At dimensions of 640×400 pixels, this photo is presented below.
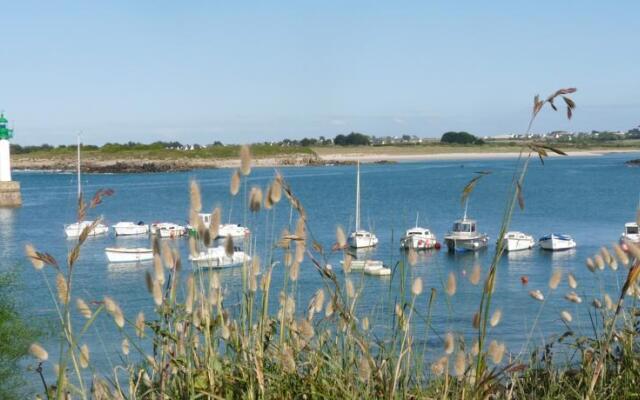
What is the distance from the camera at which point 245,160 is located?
3.42 meters

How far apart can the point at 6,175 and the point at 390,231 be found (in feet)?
116

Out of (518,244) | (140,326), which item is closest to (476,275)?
(140,326)

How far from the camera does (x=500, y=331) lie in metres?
22.6

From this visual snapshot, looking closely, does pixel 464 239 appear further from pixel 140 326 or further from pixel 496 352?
pixel 496 352

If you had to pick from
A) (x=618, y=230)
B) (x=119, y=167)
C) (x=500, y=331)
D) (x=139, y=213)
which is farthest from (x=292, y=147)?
(x=500, y=331)

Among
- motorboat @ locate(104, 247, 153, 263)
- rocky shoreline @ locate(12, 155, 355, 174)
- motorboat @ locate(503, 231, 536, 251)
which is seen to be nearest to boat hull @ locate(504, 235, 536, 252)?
motorboat @ locate(503, 231, 536, 251)

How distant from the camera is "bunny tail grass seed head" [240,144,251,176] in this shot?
3.40 meters

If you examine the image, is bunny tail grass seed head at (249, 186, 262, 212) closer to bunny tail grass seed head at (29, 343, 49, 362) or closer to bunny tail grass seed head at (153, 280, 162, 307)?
bunny tail grass seed head at (153, 280, 162, 307)

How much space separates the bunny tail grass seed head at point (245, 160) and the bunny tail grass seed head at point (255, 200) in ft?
0.32

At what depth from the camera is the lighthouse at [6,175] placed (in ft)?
230

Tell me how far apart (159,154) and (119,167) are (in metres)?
18.2

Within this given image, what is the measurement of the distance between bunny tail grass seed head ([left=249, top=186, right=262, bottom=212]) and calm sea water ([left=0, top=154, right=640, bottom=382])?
213mm

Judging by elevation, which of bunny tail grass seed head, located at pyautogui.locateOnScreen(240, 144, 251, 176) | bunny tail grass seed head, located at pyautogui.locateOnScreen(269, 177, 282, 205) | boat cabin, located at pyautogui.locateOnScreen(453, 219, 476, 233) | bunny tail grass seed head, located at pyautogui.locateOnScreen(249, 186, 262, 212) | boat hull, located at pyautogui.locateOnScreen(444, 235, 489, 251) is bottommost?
boat hull, located at pyautogui.locateOnScreen(444, 235, 489, 251)

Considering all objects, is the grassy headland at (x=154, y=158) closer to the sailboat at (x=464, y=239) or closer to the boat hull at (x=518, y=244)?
the sailboat at (x=464, y=239)
